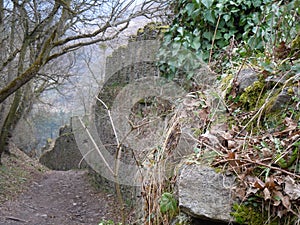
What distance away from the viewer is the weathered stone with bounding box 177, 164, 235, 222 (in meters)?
1.24

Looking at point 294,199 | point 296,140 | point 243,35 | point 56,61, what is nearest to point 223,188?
point 294,199

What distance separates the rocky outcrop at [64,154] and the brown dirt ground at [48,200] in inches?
102

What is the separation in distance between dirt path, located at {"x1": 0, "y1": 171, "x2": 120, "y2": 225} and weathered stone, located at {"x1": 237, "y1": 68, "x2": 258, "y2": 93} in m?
3.60

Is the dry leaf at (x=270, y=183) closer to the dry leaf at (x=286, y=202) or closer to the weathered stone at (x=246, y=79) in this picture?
the dry leaf at (x=286, y=202)

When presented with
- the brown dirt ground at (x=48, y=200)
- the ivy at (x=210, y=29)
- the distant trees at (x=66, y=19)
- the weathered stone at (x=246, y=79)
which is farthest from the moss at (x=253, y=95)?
the brown dirt ground at (x=48, y=200)

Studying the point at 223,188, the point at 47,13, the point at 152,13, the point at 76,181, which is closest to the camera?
the point at 223,188

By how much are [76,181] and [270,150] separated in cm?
818

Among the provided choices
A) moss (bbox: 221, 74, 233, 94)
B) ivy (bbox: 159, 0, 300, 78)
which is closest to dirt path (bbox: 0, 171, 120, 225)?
ivy (bbox: 159, 0, 300, 78)

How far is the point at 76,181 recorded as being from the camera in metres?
8.88

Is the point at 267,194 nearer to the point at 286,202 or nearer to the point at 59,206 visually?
the point at 286,202

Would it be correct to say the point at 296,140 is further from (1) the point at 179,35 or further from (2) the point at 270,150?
(1) the point at 179,35

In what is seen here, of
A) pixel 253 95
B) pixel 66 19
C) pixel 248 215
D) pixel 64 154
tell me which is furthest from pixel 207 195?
pixel 64 154

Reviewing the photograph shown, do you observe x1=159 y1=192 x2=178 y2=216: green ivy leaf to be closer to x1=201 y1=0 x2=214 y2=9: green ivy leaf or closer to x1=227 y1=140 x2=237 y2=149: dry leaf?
x1=227 y1=140 x2=237 y2=149: dry leaf

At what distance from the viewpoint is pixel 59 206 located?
6227 millimetres
